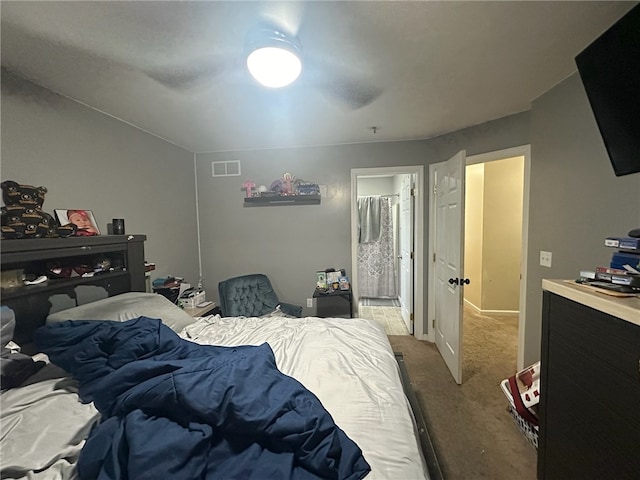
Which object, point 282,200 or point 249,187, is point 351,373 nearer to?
point 282,200

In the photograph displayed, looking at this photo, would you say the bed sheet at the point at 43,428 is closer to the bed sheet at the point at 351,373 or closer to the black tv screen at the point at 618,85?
the bed sheet at the point at 351,373

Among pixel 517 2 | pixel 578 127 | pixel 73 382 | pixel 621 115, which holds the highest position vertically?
pixel 517 2

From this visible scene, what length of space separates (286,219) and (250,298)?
3.52ft

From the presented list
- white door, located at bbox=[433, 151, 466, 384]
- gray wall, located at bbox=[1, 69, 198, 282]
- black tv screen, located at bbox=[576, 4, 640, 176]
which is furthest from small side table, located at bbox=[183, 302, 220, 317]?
black tv screen, located at bbox=[576, 4, 640, 176]

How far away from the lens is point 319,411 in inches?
34.3

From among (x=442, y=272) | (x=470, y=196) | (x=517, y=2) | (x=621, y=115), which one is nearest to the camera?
(x=517, y=2)

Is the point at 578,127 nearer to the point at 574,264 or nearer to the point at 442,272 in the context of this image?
the point at 574,264

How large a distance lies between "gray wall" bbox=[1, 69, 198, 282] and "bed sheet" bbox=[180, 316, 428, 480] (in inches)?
48.8

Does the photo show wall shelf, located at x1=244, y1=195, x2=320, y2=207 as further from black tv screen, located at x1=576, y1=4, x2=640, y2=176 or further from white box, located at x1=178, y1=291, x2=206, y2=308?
black tv screen, located at x1=576, y1=4, x2=640, y2=176

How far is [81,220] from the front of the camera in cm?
188

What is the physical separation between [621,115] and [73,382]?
2822mm

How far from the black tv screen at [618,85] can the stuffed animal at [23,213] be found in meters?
3.00

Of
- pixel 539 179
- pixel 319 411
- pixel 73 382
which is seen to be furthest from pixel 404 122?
pixel 73 382

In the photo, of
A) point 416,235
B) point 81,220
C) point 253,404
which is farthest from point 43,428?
point 416,235
